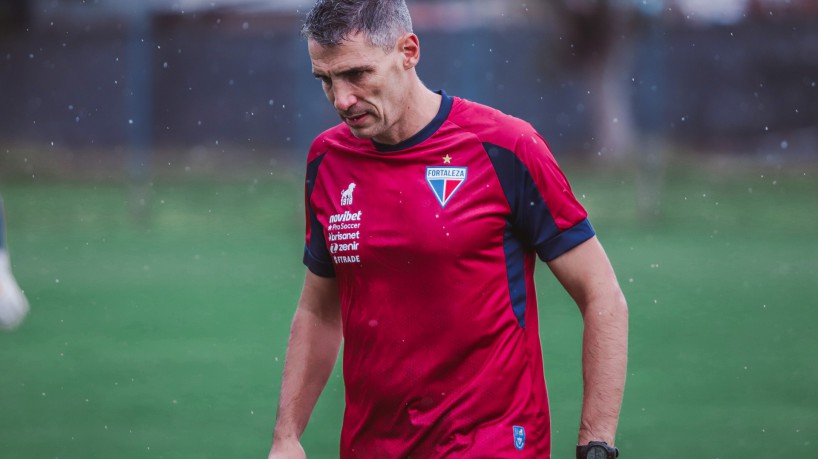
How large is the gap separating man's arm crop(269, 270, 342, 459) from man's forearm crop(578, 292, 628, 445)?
867 millimetres

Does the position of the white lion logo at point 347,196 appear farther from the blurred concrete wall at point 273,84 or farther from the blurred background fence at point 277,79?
the blurred background fence at point 277,79

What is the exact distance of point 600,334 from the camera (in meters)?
3.35

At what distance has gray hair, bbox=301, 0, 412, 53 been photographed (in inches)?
130

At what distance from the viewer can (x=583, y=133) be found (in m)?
26.9

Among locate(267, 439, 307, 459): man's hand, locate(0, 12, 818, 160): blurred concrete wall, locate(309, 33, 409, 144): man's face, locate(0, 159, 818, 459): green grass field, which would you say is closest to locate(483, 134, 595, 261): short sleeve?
locate(309, 33, 409, 144): man's face

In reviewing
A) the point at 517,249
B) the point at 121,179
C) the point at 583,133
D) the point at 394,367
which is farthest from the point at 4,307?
the point at 583,133

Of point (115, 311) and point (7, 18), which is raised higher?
point (7, 18)

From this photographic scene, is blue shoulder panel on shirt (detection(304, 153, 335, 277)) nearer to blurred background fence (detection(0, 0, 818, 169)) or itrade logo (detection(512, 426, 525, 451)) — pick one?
itrade logo (detection(512, 426, 525, 451))

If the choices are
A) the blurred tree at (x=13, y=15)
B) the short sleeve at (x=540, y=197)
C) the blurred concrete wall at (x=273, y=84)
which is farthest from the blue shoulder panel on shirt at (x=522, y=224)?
the blurred tree at (x=13, y=15)

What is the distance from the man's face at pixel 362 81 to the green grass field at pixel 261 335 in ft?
12.5

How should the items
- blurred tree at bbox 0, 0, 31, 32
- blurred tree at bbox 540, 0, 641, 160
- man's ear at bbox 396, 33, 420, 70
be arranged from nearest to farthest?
1. man's ear at bbox 396, 33, 420, 70
2. blurred tree at bbox 0, 0, 31, 32
3. blurred tree at bbox 540, 0, 641, 160

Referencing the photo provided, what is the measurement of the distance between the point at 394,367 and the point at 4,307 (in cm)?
164

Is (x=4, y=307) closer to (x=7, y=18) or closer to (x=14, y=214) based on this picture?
(x=14, y=214)

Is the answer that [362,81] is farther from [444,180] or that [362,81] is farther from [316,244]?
[316,244]
